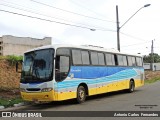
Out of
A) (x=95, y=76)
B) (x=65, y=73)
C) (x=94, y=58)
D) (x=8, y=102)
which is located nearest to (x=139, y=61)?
(x=94, y=58)

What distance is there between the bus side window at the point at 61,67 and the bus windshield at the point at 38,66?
30 centimetres

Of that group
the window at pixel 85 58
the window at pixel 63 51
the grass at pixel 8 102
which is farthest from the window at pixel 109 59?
the grass at pixel 8 102

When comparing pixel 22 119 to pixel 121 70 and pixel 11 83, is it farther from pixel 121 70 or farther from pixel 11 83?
pixel 11 83

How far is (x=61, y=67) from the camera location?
49.5 ft

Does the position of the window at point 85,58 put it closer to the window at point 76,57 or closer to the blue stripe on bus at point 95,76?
the window at point 76,57

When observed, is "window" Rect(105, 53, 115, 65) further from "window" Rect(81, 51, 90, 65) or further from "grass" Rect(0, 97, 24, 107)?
"grass" Rect(0, 97, 24, 107)

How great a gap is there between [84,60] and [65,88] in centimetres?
258

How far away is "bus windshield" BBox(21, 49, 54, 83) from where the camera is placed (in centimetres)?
1464

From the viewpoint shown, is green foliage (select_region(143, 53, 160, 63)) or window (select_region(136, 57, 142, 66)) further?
green foliage (select_region(143, 53, 160, 63))

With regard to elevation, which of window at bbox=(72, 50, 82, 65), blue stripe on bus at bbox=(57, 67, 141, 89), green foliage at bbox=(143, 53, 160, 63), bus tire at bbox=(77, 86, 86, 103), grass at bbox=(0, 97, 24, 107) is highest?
green foliage at bbox=(143, 53, 160, 63)

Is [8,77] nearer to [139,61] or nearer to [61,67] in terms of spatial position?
[139,61]

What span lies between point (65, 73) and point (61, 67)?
387 mm

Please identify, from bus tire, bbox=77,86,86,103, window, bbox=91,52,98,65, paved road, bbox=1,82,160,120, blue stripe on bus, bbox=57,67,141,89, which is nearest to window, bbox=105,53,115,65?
blue stripe on bus, bbox=57,67,141,89

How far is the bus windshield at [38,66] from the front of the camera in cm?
1464
